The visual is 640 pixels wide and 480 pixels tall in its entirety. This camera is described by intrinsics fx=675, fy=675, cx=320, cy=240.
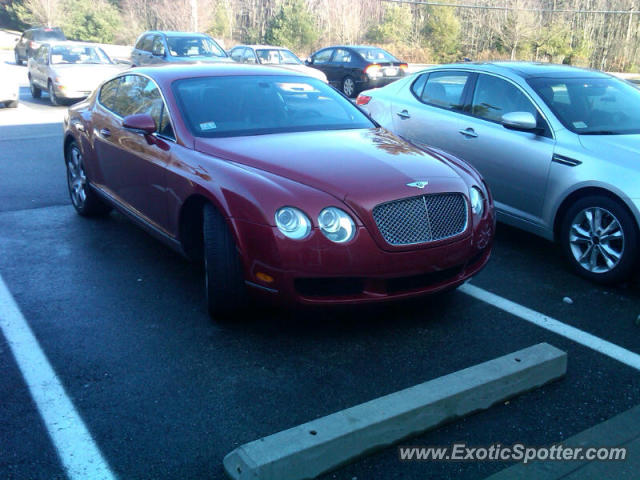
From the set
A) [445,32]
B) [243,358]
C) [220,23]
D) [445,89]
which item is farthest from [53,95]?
[220,23]

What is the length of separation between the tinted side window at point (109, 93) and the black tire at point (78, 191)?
63 cm

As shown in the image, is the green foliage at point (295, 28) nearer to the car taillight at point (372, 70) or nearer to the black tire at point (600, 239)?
the car taillight at point (372, 70)

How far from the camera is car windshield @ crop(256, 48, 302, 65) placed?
19859 mm

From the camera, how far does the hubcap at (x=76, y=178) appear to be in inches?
261

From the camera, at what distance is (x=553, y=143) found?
5.50 metres

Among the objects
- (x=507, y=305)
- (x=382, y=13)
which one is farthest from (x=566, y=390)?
(x=382, y=13)

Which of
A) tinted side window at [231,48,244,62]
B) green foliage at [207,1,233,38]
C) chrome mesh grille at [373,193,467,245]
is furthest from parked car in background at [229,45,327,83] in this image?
green foliage at [207,1,233,38]

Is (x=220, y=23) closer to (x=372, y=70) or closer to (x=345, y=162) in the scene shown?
(x=372, y=70)

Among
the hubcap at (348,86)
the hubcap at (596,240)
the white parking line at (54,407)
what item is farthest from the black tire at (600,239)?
the hubcap at (348,86)

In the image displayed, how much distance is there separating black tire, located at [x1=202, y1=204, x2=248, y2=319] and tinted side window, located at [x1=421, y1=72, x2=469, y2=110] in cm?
344

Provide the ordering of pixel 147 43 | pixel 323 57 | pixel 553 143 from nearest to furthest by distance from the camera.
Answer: pixel 553 143 → pixel 147 43 → pixel 323 57

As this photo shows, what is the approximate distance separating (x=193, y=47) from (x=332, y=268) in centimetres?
1497

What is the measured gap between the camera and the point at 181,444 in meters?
3.09

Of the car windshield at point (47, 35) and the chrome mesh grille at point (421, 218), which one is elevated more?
the chrome mesh grille at point (421, 218)
